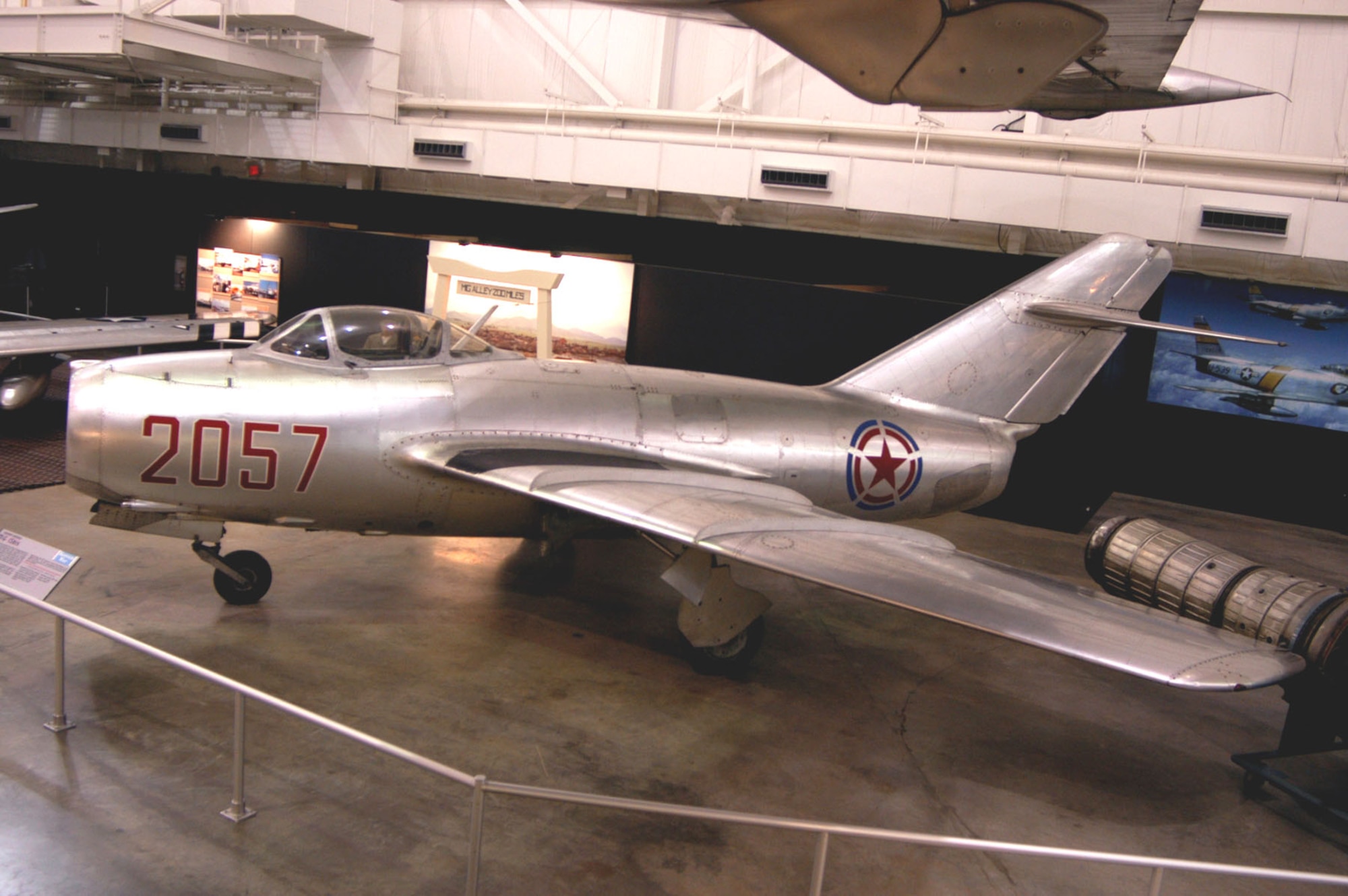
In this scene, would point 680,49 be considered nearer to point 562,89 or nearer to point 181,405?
point 562,89

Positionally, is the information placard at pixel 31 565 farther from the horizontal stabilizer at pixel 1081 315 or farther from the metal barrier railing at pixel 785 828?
the horizontal stabilizer at pixel 1081 315

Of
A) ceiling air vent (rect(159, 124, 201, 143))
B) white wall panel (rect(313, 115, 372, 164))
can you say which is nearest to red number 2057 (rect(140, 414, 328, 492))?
white wall panel (rect(313, 115, 372, 164))

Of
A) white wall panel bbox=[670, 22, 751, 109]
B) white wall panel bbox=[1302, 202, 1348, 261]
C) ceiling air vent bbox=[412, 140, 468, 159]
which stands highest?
white wall panel bbox=[670, 22, 751, 109]

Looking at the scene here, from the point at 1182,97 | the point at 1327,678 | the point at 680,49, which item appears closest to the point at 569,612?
the point at 1327,678

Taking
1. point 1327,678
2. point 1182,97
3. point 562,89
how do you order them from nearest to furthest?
point 1327,678
point 1182,97
point 562,89

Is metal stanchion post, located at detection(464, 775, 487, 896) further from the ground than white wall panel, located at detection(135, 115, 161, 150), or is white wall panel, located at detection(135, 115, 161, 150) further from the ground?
white wall panel, located at detection(135, 115, 161, 150)

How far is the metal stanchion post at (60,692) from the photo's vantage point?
197 inches

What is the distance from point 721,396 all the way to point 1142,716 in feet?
13.3

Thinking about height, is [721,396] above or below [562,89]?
below

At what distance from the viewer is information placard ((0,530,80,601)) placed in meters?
5.24

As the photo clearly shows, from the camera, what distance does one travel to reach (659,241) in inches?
570

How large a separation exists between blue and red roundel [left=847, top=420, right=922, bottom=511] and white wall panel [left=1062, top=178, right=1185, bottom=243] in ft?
14.2

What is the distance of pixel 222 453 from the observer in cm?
662

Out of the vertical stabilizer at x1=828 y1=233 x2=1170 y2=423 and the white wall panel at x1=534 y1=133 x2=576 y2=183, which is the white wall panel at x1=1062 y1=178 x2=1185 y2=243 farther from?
the white wall panel at x1=534 y1=133 x2=576 y2=183
